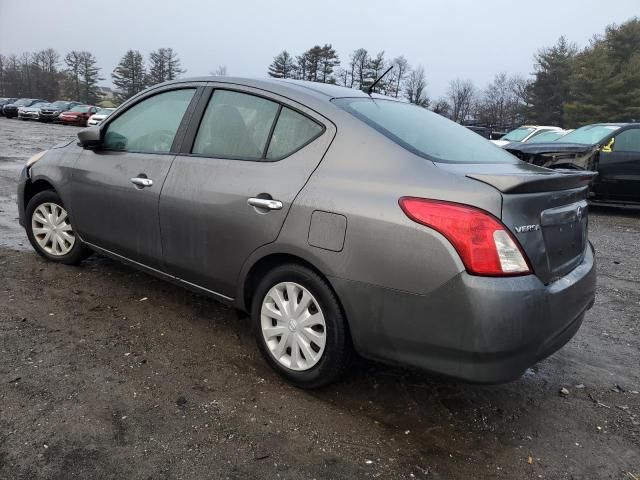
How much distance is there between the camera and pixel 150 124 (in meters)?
3.79

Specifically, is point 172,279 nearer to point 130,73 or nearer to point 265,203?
point 265,203

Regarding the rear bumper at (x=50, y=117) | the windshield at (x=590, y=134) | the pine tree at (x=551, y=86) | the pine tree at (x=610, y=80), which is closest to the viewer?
the windshield at (x=590, y=134)

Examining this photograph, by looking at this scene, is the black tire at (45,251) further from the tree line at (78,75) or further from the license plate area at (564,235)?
the tree line at (78,75)

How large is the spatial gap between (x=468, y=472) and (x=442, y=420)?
41 centimetres

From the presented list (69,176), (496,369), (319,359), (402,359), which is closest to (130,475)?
(319,359)

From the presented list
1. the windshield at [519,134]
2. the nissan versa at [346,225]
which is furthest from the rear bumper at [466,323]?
the windshield at [519,134]

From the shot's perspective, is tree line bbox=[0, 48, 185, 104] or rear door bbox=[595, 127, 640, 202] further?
tree line bbox=[0, 48, 185, 104]

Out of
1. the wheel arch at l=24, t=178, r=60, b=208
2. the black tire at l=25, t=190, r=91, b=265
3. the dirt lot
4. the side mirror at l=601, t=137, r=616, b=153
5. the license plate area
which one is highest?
the side mirror at l=601, t=137, r=616, b=153

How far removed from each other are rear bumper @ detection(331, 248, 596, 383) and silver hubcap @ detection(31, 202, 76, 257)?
113 inches

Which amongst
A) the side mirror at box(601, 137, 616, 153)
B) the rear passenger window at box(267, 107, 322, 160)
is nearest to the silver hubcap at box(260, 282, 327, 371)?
the rear passenger window at box(267, 107, 322, 160)

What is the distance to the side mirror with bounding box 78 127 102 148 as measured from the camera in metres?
3.95

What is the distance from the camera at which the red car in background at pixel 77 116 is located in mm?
34438

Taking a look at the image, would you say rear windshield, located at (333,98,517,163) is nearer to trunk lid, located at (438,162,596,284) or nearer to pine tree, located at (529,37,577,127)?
trunk lid, located at (438,162,596,284)

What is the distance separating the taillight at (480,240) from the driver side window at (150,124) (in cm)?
204
